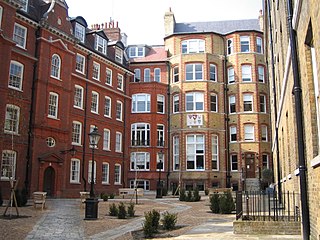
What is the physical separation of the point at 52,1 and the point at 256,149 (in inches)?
1007

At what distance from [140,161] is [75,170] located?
1145 centimetres

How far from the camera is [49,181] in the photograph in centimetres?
2848

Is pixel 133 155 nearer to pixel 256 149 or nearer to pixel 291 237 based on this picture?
pixel 256 149

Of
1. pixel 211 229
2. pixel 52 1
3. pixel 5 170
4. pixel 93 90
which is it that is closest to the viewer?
pixel 211 229

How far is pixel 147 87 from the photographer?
4338 cm

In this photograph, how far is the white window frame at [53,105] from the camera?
28750 mm

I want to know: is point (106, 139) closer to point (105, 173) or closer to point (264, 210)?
point (105, 173)

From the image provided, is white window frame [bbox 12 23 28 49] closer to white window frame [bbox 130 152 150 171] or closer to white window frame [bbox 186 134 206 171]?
white window frame [bbox 130 152 150 171]

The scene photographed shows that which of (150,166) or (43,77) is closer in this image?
(43,77)

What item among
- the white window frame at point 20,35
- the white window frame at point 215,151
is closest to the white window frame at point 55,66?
the white window frame at point 20,35

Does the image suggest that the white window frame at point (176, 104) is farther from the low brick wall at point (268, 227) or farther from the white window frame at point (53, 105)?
the low brick wall at point (268, 227)

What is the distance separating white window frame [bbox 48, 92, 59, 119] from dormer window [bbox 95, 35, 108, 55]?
29.3 feet

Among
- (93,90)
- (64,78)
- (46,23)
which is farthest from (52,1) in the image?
(93,90)

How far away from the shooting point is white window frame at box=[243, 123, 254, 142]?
41562 millimetres
